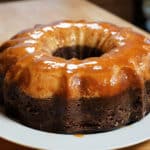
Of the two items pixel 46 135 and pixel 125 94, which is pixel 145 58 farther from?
pixel 46 135

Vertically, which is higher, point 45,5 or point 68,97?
point 68,97

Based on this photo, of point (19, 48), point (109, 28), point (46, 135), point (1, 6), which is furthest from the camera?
point (1, 6)

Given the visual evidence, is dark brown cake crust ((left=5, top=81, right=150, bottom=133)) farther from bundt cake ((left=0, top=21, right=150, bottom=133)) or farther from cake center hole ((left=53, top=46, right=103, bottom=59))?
cake center hole ((left=53, top=46, right=103, bottom=59))

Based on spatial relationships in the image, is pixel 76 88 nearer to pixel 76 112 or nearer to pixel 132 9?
pixel 76 112

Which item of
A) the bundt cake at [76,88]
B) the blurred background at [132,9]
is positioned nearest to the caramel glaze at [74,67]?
the bundt cake at [76,88]

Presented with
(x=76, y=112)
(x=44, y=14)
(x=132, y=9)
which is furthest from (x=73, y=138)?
(x=132, y=9)

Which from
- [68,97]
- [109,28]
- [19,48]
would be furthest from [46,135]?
[109,28]
